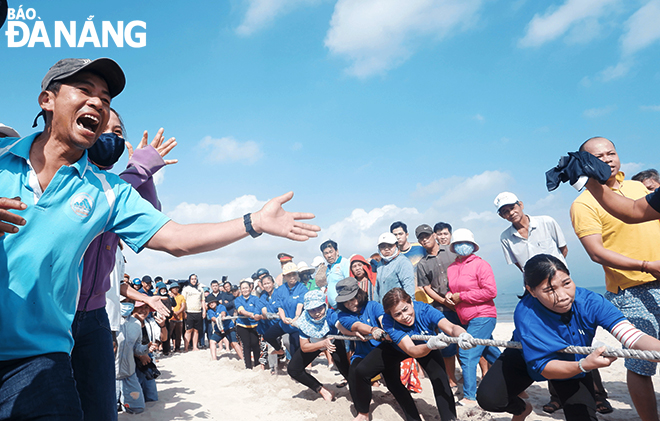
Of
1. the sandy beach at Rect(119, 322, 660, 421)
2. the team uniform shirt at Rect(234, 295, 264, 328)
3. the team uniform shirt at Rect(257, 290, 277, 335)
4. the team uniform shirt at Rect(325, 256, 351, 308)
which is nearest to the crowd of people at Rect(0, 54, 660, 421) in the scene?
the sandy beach at Rect(119, 322, 660, 421)

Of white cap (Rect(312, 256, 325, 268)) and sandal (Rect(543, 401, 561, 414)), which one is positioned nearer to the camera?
sandal (Rect(543, 401, 561, 414))

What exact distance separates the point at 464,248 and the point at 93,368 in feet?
14.1

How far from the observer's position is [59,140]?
66.5 inches

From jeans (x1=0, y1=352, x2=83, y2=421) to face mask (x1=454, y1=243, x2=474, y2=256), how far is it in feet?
14.6

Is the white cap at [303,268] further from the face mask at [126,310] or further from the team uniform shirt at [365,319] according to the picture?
the face mask at [126,310]

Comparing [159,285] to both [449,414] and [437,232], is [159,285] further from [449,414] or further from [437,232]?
[449,414]

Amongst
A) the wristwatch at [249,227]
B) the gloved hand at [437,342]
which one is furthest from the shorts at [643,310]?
the wristwatch at [249,227]

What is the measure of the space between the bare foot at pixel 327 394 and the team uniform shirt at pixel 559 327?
315 cm

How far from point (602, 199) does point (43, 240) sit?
2.76 meters

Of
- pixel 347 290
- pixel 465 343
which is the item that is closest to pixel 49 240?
pixel 465 343

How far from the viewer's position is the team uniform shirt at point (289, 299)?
7.18 m

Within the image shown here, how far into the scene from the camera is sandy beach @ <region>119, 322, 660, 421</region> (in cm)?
455

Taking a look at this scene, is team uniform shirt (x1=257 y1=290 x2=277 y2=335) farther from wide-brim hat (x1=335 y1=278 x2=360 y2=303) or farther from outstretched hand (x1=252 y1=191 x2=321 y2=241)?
→ outstretched hand (x1=252 y1=191 x2=321 y2=241)

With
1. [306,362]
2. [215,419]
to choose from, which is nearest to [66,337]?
[215,419]
